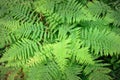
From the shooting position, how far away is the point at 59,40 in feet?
15.3

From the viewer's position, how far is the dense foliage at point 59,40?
4.39m

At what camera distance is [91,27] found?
4.72m

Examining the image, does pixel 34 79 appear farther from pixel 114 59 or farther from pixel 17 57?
pixel 114 59

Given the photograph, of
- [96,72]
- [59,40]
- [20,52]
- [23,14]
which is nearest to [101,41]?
[96,72]

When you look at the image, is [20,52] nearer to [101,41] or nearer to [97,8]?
[101,41]

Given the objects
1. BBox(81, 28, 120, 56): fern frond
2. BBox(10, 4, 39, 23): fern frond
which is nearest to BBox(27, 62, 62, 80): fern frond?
BBox(81, 28, 120, 56): fern frond

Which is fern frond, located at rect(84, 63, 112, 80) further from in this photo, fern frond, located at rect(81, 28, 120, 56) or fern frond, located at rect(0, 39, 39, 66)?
fern frond, located at rect(0, 39, 39, 66)

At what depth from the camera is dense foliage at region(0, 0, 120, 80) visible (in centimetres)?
439

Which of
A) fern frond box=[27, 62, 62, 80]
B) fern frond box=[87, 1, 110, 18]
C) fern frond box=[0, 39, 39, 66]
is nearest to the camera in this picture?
fern frond box=[27, 62, 62, 80]

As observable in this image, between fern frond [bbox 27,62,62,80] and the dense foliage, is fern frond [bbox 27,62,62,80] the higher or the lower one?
the lower one

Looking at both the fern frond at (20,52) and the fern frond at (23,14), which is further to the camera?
the fern frond at (23,14)

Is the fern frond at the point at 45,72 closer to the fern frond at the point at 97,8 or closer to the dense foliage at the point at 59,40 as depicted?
the dense foliage at the point at 59,40

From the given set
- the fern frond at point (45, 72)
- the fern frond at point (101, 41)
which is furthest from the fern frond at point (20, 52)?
the fern frond at point (101, 41)

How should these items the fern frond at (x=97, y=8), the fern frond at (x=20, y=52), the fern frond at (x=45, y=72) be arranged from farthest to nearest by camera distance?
the fern frond at (x=97, y=8)
the fern frond at (x=20, y=52)
the fern frond at (x=45, y=72)
